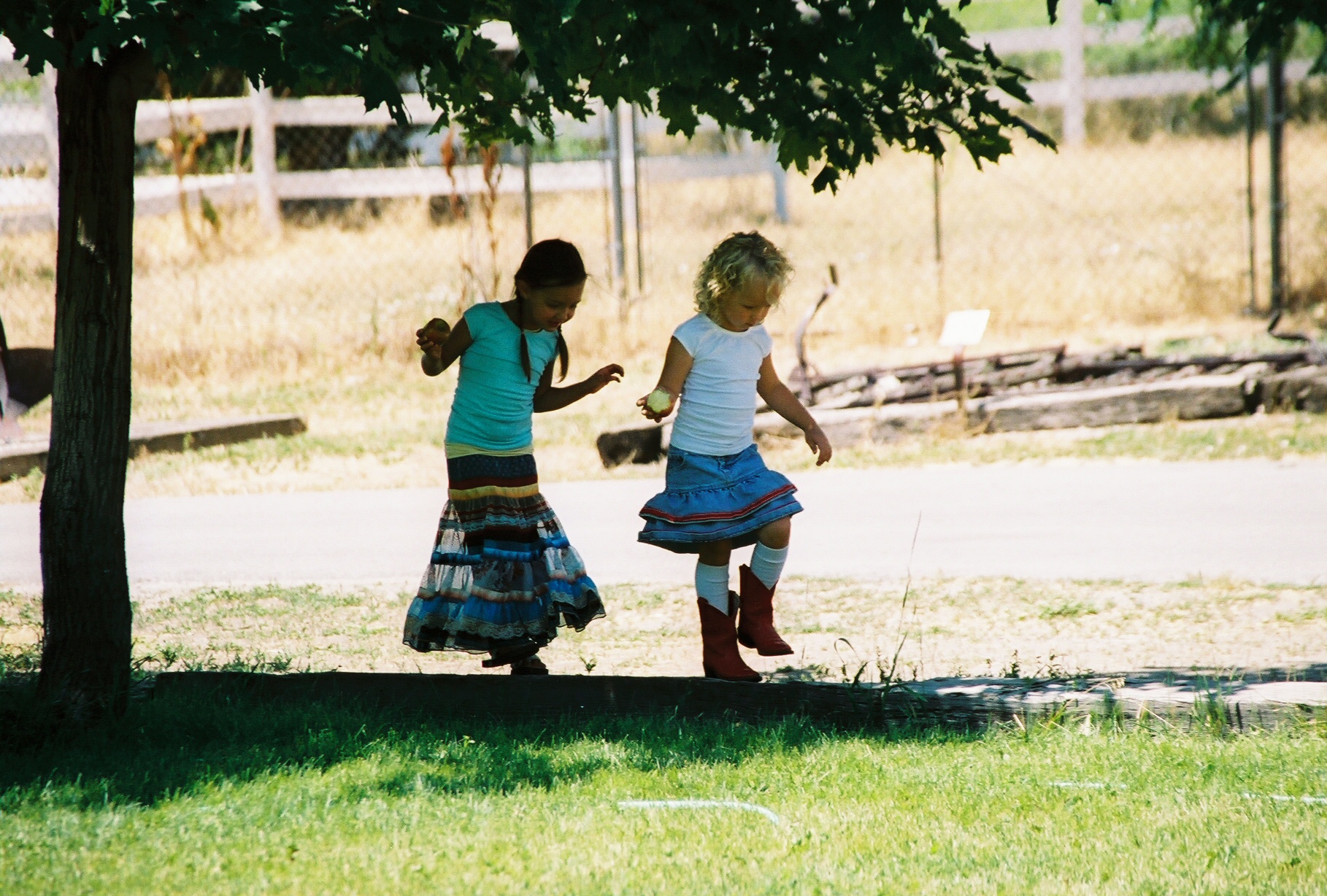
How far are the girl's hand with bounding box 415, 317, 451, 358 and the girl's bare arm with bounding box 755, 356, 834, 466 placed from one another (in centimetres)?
99

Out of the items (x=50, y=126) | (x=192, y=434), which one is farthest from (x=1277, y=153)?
(x=50, y=126)

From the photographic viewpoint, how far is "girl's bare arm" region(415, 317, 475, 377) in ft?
15.0

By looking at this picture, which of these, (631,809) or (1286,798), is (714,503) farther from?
(1286,798)

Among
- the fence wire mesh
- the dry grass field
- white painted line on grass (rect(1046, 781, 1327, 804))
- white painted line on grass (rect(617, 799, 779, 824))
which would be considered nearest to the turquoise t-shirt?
white painted line on grass (rect(617, 799, 779, 824))

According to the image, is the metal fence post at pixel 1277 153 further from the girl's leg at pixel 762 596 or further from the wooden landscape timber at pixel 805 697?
the girl's leg at pixel 762 596

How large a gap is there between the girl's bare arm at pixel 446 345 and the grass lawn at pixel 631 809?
3.63ft

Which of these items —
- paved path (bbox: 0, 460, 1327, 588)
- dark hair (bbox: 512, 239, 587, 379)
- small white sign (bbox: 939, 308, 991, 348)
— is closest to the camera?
dark hair (bbox: 512, 239, 587, 379)

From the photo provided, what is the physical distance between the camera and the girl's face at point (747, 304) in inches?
171

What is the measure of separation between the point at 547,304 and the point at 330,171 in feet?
43.1

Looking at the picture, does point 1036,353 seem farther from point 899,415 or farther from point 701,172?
point 701,172

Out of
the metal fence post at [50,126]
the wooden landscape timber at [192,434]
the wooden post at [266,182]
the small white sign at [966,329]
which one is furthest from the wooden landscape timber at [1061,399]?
the wooden post at [266,182]

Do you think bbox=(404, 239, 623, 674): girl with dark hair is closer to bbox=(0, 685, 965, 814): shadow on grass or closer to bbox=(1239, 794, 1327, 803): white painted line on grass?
bbox=(0, 685, 965, 814): shadow on grass

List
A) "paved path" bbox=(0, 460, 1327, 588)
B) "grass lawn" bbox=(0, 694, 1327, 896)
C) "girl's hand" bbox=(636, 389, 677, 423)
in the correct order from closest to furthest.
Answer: "grass lawn" bbox=(0, 694, 1327, 896) → "girl's hand" bbox=(636, 389, 677, 423) → "paved path" bbox=(0, 460, 1327, 588)

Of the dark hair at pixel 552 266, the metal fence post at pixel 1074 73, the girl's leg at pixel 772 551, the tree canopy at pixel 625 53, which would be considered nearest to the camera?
the tree canopy at pixel 625 53
